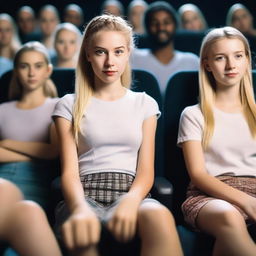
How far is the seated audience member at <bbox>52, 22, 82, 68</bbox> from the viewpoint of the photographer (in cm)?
246

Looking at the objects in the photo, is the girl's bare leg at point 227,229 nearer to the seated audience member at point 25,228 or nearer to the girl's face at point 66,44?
the seated audience member at point 25,228

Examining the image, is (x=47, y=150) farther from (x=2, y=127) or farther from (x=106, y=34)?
(x=106, y=34)

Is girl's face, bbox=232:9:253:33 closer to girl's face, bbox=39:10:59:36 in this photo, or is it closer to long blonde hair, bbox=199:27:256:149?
girl's face, bbox=39:10:59:36

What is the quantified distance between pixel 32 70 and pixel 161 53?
991 mm

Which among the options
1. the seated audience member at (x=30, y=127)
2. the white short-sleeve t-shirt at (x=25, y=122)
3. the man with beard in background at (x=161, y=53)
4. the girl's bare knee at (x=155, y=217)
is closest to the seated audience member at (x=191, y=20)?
the man with beard in background at (x=161, y=53)

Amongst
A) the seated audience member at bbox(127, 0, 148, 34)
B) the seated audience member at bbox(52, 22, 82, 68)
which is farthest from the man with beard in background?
the seated audience member at bbox(127, 0, 148, 34)

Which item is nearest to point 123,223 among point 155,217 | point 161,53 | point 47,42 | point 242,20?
point 155,217

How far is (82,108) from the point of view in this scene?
116 centimetres

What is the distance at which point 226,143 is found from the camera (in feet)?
3.94

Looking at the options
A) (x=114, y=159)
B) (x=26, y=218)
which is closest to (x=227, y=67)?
(x=114, y=159)

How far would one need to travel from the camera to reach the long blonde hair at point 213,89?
3.98 feet

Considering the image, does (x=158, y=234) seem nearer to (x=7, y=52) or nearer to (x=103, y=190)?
(x=103, y=190)

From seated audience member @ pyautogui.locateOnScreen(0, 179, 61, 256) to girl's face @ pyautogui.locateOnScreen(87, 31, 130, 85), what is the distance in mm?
372

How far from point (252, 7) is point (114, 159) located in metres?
3.31
